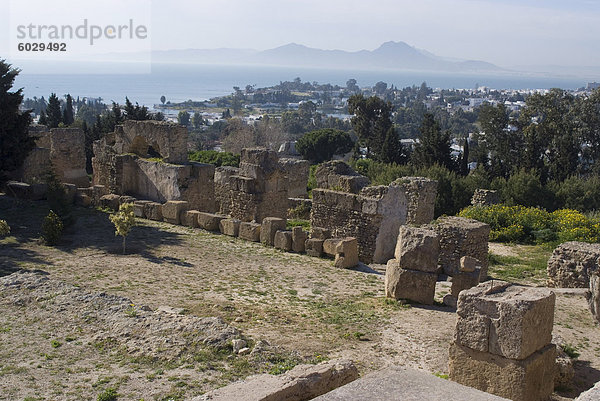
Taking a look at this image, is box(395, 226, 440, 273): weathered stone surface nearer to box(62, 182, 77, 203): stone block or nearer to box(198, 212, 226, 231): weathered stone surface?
box(198, 212, 226, 231): weathered stone surface

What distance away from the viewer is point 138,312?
880 centimetres

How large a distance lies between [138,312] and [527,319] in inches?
205

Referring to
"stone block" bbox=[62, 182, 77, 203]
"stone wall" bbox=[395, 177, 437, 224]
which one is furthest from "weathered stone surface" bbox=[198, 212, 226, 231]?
"stone wall" bbox=[395, 177, 437, 224]

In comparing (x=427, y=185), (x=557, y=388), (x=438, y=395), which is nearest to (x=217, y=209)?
(x=427, y=185)

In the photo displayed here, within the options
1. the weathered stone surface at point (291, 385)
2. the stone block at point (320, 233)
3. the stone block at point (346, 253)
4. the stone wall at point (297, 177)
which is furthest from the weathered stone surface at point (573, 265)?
the stone wall at point (297, 177)

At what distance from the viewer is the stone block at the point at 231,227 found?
1621 centimetres

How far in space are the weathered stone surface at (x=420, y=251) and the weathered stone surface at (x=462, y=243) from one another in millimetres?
2471

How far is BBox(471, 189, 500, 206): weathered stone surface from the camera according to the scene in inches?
904

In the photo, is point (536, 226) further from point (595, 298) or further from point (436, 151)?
point (436, 151)

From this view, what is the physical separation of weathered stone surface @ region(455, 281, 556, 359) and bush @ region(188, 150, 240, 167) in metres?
26.9

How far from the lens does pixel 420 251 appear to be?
35.1ft

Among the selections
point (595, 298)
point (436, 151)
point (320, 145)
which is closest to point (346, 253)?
point (595, 298)

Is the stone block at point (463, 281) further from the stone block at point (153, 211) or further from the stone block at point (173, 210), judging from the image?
the stone block at point (153, 211)

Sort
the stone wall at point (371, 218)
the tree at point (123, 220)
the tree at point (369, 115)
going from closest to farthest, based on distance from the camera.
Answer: the tree at point (123, 220)
the stone wall at point (371, 218)
the tree at point (369, 115)
